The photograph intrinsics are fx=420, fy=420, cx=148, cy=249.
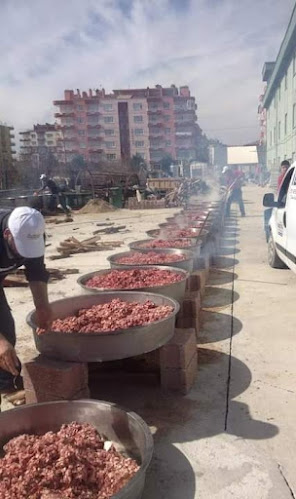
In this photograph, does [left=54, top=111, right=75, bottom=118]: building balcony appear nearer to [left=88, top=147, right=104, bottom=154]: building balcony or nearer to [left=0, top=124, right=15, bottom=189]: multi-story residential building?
[left=88, top=147, right=104, bottom=154]: building balcony

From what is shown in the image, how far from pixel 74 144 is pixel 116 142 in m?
9.08

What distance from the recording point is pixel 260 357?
450 cm

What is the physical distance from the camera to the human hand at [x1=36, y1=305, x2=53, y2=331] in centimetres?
329

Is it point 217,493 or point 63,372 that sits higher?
point 63,372

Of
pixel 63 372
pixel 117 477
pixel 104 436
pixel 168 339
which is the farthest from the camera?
pixel 168 339

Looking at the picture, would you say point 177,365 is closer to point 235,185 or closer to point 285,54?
point 235,185

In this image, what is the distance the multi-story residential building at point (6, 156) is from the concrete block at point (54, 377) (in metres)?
33.0

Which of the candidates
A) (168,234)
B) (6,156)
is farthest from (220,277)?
(6,156)

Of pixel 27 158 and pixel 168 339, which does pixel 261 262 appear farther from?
pixel 27 158

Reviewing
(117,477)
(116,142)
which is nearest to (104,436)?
(117,477)

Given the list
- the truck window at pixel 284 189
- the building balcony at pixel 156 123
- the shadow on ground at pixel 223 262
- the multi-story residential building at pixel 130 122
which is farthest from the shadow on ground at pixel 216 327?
the building balcony at pixel 156 123

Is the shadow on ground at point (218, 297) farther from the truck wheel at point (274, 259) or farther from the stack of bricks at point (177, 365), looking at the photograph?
the stack of bricks at point (177, 365)

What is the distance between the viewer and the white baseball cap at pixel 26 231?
2.85 metres

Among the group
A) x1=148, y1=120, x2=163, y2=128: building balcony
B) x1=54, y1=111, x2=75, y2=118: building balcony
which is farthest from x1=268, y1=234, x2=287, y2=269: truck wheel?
x1=148, y1=120, x2=163, y2=128: building balcony
